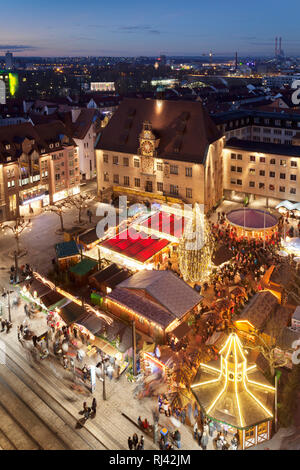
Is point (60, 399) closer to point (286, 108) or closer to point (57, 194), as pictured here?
point (57, 194)

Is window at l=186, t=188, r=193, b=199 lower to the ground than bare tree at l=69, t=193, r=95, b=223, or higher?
higher

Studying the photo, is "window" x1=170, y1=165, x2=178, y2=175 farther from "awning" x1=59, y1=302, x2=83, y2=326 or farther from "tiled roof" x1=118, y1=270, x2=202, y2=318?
"awning" x1=59, y1=302, x2=83, y2=326

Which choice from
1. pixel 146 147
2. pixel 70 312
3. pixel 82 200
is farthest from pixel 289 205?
pixel 70 312

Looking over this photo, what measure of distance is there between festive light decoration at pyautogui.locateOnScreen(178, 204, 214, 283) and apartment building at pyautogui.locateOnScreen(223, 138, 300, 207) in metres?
31.5

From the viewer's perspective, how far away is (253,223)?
52750 millimetres

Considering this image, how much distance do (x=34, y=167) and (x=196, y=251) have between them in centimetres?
3857

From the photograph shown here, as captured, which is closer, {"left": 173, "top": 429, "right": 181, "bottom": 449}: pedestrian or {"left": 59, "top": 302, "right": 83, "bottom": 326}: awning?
{"left": 173, "top": 429, "right": 181, "bottom": 449}: pedestrian

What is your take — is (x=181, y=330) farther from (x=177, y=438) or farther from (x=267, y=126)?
(x=267, y=126)

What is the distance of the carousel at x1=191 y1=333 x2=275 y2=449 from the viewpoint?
82.8ft

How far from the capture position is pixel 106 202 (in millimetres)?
70062

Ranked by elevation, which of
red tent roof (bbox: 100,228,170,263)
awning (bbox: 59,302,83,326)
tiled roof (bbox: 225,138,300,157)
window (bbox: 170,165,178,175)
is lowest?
awning (bbox: 59,302,83,326)

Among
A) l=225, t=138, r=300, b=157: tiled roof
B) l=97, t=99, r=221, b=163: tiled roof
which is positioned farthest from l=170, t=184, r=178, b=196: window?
l=225, t=138, r=300, b=157: tiled roof

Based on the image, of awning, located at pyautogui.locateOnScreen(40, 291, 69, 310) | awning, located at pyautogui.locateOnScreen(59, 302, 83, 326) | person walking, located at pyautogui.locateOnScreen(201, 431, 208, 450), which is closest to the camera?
person walking, located at pyautogui.locateOnScreen(201, 431, 208, 450)

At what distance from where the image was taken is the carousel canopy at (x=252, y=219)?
5238 cm
